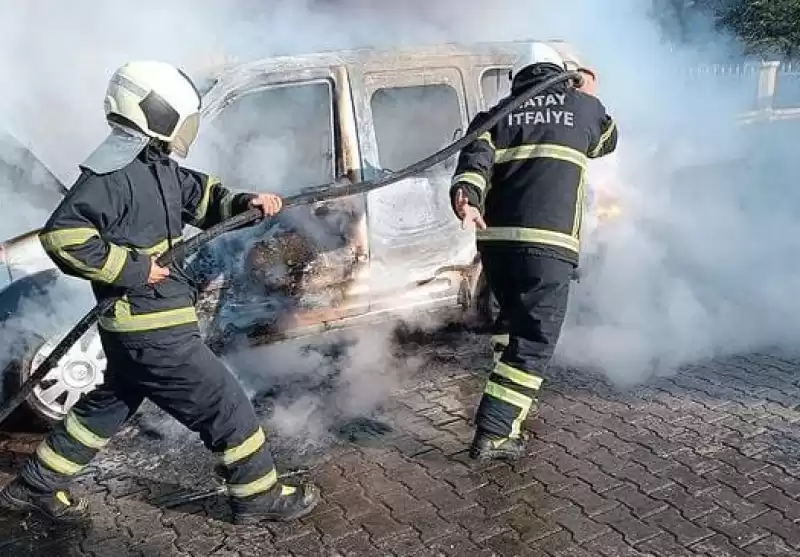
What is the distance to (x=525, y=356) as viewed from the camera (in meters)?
4.25

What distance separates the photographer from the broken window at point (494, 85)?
569 centimetres

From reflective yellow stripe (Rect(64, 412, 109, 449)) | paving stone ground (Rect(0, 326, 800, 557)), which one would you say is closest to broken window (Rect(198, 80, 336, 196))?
paving stone ground (Rect(0, 326, 800, 557))

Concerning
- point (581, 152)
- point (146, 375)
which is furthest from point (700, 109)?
point (146, 375)

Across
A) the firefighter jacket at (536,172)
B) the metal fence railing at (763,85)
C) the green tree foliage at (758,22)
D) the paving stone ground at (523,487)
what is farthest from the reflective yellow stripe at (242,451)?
the green tree foliage at (758,22)

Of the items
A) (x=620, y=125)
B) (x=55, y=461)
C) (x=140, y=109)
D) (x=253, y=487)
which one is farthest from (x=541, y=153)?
(x=620, y=125)

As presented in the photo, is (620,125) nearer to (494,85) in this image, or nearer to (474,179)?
(494,85)

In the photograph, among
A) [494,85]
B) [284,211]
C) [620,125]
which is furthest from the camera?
[620,125]

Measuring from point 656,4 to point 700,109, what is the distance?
1492 mm

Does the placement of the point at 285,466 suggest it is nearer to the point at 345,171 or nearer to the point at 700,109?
the point at 345,171

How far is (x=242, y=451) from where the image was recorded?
3658 mm

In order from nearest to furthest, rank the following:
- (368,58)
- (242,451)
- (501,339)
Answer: (242,451), (501,339), (368,58)

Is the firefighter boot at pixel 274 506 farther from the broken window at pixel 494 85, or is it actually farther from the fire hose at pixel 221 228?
the broken window at pixel 494 85

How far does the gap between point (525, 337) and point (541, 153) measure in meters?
0.89

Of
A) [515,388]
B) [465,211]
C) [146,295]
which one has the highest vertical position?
[465,211]
